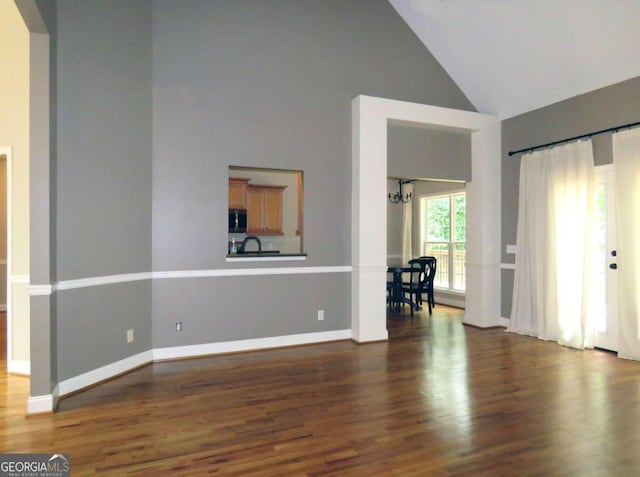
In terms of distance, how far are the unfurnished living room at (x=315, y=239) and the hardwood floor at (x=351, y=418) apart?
0.07ft

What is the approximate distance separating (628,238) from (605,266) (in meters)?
0.49

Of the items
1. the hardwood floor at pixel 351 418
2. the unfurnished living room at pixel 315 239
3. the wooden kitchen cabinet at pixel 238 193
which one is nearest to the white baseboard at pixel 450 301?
the unfurnished living room at pixel 315 239

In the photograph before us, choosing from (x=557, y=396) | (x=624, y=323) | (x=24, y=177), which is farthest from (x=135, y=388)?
(x=624, y=323)

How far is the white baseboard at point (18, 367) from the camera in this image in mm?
3816

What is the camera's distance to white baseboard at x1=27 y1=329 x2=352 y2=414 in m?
2.93

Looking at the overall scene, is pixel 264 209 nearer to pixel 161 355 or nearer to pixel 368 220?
pixel 368 220

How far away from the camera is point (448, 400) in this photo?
315 cm

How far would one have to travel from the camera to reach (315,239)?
→ 491cm

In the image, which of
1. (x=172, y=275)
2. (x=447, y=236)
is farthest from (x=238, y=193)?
(x=447, y=236)

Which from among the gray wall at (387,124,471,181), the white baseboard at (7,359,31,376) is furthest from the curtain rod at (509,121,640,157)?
the white baseboard at (7,359,31,376)

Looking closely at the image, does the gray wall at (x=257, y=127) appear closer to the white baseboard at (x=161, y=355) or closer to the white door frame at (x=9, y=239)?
the white baseboard at (x=161, y=355)

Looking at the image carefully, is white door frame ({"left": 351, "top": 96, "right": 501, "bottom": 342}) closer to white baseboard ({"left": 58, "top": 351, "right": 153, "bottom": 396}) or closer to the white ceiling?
the white ceiling

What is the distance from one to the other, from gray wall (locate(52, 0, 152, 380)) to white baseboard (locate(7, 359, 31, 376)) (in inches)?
35.7

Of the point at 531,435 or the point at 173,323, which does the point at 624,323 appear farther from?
the point at 173,323
